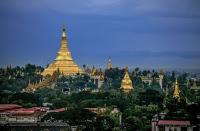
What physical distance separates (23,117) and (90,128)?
6.04 meters

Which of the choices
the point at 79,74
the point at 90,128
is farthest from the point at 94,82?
the point at 90,128

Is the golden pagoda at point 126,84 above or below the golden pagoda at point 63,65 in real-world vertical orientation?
below

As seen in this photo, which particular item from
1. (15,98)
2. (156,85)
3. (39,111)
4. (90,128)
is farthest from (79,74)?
(90,128)

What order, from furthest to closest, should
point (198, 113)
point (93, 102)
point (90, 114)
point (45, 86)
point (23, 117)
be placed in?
point (45, 86) → point (93, 102) → point (23, 117) → point (90, 114) → point (198, 113)

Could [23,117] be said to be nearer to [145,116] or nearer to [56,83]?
[145,116]

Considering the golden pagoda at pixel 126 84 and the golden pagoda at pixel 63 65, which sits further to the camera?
the golden pagoda at pixel 63 65

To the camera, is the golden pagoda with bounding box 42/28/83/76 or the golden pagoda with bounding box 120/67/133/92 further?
the golden pagoda with bounding box 42/28/83/76

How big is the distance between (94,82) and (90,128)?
2945 centimetres

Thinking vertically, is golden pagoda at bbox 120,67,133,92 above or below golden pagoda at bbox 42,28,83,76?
below

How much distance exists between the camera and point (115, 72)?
6166 cm

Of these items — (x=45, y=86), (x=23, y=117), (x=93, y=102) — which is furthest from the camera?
(x=45, y=86)

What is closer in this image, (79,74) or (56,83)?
(56,83)

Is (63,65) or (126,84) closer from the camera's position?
(126,84)

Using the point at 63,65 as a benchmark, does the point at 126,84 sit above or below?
below
